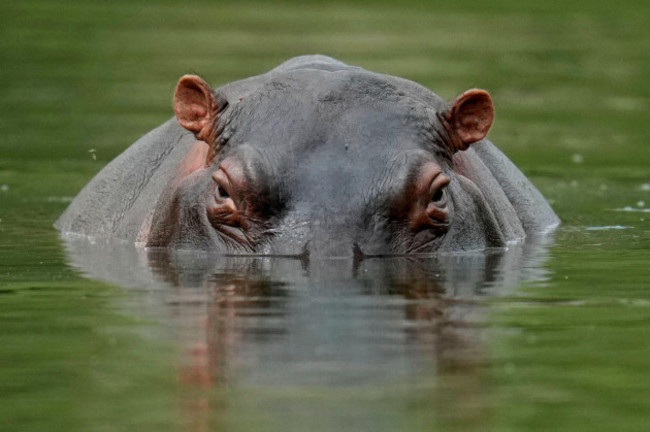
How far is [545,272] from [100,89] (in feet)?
46.4

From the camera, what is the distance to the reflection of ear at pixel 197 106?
10414 millimetres

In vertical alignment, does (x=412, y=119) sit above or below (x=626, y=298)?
above

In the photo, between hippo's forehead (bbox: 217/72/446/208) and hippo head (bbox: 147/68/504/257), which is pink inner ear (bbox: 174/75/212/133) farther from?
hippo's forehead (bbox: 217/72/446/208)

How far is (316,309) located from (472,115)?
9.95ft

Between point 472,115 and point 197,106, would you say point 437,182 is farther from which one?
point 197,106

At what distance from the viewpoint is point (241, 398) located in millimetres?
5977

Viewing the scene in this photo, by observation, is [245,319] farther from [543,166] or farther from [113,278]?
[543,166]

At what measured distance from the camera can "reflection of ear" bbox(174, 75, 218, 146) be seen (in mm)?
10414

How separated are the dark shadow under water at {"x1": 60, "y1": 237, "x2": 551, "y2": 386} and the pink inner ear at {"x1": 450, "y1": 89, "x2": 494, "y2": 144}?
0.71m

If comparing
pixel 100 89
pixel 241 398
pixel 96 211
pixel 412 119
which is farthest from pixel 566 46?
pixel 241 398

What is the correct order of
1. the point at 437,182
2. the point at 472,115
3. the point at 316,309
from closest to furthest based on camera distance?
1. the point at 316,309
2. the point at 437,182
3. the point at 472,115

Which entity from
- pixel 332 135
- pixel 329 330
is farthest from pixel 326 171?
pixel 329 330

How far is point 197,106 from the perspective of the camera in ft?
34.7

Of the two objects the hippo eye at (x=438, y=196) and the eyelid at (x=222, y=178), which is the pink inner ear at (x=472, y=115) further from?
the eyelid at (x=222, y=178)
